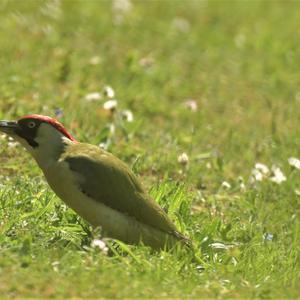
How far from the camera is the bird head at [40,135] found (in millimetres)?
7348

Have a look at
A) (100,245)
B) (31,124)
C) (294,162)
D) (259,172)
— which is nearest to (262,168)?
(259,172)

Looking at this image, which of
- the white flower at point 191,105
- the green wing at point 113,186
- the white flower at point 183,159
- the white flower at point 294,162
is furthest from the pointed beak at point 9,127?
the white flower at point 191,105

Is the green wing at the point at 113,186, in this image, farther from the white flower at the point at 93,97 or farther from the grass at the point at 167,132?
the white flower at the point at 93,97

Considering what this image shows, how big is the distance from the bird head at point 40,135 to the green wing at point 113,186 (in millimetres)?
101

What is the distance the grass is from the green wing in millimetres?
276

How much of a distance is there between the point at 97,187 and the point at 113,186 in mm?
152

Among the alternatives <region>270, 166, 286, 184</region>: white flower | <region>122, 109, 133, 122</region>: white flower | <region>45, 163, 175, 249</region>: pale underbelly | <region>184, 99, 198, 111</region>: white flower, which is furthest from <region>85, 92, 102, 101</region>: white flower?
<region>45, 163, 175, 249</region>: pale underbelly

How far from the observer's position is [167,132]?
10.6 meters

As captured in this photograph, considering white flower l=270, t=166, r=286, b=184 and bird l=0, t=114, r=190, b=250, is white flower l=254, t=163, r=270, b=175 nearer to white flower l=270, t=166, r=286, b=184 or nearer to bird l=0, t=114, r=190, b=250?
white flower l=270, t=166, r=286, b=184

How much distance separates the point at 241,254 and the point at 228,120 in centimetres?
421

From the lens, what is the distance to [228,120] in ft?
38.0

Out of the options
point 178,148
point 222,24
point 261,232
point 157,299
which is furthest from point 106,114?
point 222,24

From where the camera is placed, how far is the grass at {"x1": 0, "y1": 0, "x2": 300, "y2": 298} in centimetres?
650

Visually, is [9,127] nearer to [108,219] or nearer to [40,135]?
[40,135]
